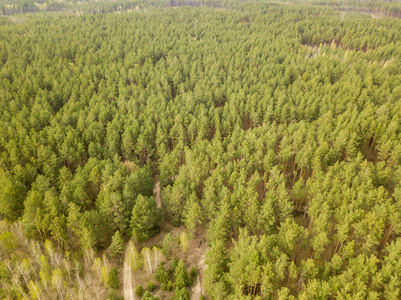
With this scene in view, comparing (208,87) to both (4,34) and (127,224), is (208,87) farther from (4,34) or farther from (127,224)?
(4,34)


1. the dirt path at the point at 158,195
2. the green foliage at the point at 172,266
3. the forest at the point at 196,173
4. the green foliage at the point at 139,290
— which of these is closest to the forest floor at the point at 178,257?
the forest at the point at 196,173

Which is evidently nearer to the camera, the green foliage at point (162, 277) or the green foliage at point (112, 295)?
the green foliage at point (112, 295)

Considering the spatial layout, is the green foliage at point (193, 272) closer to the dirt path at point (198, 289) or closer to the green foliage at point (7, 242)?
the dirt path at point (198, 289)

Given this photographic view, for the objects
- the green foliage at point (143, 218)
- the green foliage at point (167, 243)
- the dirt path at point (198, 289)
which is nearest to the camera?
the dirt path at point (198, 289)

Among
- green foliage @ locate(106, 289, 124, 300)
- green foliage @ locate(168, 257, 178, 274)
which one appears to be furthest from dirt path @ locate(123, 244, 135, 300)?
green foliage @ locate(168, 257, 178, 274)

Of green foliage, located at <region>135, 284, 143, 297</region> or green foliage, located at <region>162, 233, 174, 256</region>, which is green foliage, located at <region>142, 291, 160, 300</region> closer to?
green foliage, located at <region>135, 284, 143, 297</region>

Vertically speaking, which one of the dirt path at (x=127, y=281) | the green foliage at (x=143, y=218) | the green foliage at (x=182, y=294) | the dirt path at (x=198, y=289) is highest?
the green foliage at (x=143, y=218)

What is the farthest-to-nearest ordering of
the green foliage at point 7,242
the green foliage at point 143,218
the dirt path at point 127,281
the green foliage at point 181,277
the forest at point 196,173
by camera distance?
the green foliage at point 143,218 < the green foliage at point 7,242 < the dirt path at point 127,281 < the green foliage at point 181,277 < the forest at point 196,173

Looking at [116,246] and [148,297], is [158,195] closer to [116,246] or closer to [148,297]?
[116,246]

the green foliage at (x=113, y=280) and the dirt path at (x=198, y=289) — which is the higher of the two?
the green foliage at (x=113, y=280)
